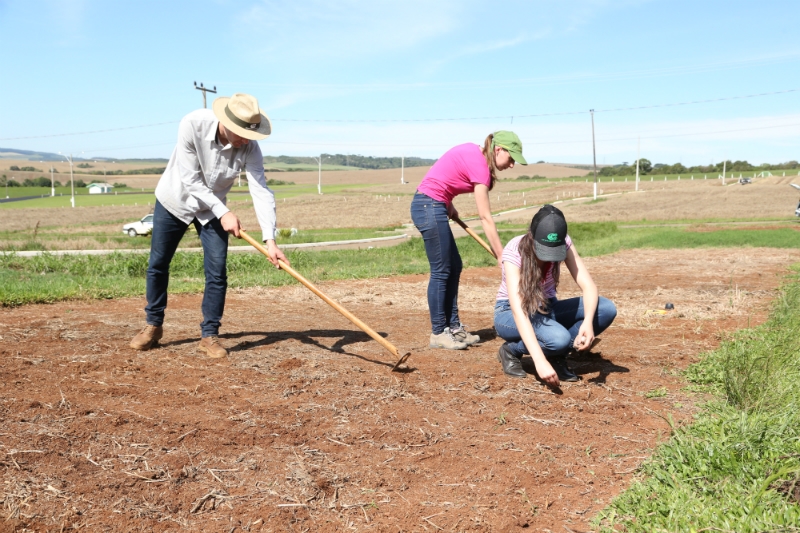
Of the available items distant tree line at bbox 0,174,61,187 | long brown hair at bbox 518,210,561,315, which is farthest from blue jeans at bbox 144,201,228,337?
distant tree line at bbox 0,174,61,187

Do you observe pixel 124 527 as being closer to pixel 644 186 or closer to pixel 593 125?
pixel 593 125

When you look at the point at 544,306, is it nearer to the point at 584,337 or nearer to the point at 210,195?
the point at 584,337

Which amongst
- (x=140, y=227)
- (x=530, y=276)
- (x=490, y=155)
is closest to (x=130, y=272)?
(x=490, y=155)

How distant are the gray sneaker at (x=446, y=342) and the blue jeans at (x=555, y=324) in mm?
798

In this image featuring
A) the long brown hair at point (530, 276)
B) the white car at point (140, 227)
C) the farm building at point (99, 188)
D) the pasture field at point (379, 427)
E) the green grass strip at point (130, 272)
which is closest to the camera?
the pasture field at point (379, 427)

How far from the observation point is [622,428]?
3750mm

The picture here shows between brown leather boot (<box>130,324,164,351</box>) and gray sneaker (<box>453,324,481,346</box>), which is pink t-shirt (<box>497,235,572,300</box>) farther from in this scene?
brown leather boot (<box>130,324,164,351</box>)

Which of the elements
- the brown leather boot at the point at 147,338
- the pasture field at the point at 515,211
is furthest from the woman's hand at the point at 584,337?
the pasture field at the point at 515,211

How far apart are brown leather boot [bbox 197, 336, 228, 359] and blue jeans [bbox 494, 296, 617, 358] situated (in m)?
2.02

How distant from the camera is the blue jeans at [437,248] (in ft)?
18.1

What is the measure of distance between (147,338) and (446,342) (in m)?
2.32

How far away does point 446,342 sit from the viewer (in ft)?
18.3

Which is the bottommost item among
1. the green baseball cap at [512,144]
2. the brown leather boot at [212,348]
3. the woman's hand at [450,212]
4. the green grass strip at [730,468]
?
the green grass strip at [730,468]

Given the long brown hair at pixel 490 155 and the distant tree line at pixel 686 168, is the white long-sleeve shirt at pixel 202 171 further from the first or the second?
the distant tree line at pixel 686 168
